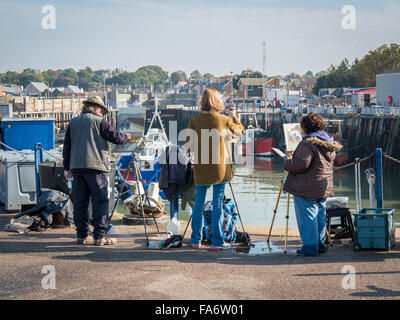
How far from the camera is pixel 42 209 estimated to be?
25.7 feet

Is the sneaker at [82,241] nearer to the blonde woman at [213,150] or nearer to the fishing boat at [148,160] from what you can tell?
the blonde woman at [213,150]

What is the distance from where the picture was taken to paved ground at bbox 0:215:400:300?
4730mm

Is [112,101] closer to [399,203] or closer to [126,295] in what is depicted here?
[399,203]

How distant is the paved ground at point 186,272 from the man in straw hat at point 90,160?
308mm

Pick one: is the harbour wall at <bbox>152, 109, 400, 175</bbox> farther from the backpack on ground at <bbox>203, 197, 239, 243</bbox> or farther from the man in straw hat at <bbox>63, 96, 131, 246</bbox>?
the man in straw hat at <bbox>63, 96, 131, 246</bbox>

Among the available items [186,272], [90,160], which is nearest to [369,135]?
[90,160]

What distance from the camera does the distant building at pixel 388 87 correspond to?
5347 centimetres

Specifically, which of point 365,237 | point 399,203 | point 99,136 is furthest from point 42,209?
point 399,203

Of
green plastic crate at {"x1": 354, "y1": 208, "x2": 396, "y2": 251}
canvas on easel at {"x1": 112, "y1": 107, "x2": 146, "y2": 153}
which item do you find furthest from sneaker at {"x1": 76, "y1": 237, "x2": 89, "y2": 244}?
canvas on easel at {"x1": 112, "y1": 107, "x2": 146, "y2": 153}

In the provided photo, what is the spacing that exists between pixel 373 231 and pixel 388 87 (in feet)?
173

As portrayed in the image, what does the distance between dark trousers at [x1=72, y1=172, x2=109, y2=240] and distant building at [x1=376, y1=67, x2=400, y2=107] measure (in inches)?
1885

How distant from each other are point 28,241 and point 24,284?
1.95 meters

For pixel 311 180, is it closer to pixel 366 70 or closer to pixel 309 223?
pixel 309 223

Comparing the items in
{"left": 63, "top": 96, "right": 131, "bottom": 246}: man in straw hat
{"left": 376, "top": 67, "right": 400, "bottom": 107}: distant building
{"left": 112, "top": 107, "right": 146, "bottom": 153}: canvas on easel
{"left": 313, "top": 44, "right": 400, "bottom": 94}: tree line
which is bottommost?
{"left": 63, "top": 96, "right": 131, "bottom": 246}: man in straw hat
